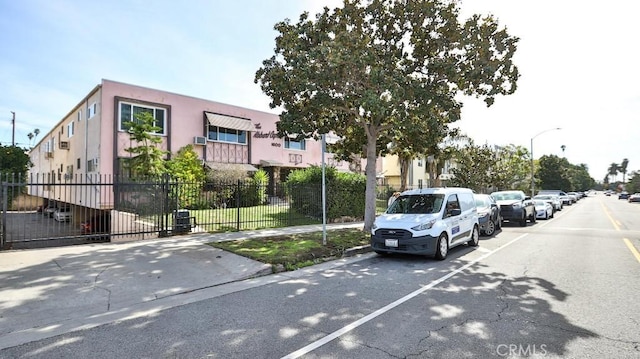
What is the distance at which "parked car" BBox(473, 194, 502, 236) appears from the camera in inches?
523

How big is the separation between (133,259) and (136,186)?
12.6ft

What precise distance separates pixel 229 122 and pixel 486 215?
56.2 feet

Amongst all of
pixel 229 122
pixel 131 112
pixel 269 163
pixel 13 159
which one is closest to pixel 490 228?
pixel 269 163

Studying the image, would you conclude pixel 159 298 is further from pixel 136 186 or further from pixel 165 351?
pixel 136 186

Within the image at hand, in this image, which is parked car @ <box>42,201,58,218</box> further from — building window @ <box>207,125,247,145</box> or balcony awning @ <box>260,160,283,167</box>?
balcony awning @ <box>260,160,283,167</box>

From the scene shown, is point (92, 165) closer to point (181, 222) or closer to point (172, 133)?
point (172, 133)

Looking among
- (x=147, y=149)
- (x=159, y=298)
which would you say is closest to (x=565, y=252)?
(x=159, y=298)

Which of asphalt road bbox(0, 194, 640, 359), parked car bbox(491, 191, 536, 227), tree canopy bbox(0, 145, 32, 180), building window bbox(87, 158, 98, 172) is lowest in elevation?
asphalt road bbox(0, 194, 640, 359)

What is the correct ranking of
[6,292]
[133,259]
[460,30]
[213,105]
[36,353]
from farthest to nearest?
[213,105] < [460,30] < [133,259] < [6,292] < [36,353]

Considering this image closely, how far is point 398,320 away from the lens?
15.4ft

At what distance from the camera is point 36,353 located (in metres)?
3.80

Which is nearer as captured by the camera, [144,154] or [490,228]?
[490,228]

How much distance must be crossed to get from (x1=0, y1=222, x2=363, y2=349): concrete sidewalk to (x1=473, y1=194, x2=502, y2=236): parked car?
9159 mm

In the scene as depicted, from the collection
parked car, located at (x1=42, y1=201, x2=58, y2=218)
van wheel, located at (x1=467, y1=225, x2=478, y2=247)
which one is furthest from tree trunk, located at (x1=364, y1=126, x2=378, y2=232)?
parked car, located at (x1=42, y1=201, x2=58, y2=218)
